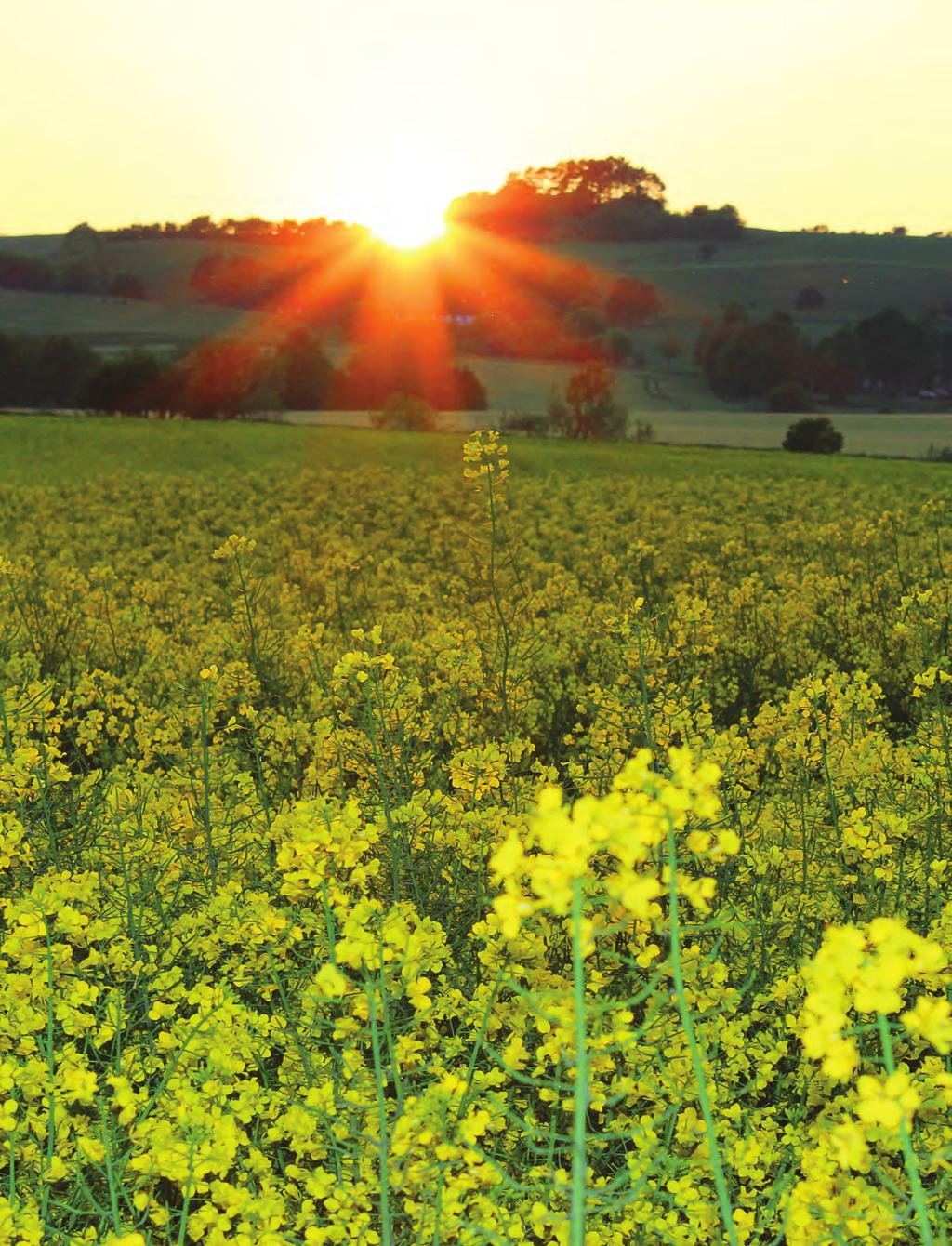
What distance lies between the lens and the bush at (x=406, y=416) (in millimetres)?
61188

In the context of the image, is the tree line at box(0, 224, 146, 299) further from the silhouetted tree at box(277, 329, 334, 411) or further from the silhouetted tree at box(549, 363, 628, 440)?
the silhouetted tree at box(549, 363, 628, 440)

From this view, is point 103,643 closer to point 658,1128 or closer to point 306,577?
point 306,577

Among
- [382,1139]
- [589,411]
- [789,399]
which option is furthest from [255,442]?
[789,399]

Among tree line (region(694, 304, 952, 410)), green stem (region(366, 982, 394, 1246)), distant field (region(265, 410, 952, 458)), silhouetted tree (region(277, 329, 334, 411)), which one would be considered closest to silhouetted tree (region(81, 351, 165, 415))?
distant field (region(265, 410, 952, 458))

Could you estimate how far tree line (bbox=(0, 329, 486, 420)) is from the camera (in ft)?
233

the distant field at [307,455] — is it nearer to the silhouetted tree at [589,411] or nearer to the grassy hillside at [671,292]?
the silhouetted tree at [589,411]

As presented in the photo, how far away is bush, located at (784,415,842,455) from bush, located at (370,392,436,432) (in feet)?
63.0

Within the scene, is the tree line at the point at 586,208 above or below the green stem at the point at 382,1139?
above

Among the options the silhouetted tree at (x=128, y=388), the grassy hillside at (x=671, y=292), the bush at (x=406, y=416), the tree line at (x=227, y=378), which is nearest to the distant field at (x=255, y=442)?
the bush at (x=406, y=416)

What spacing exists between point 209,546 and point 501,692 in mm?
11278

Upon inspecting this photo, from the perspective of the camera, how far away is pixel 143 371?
71.6 meters

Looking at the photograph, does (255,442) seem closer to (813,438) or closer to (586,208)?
(813,438)

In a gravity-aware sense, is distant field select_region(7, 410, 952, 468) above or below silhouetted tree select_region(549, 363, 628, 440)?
below

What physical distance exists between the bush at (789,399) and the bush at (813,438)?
31109 millimetres
